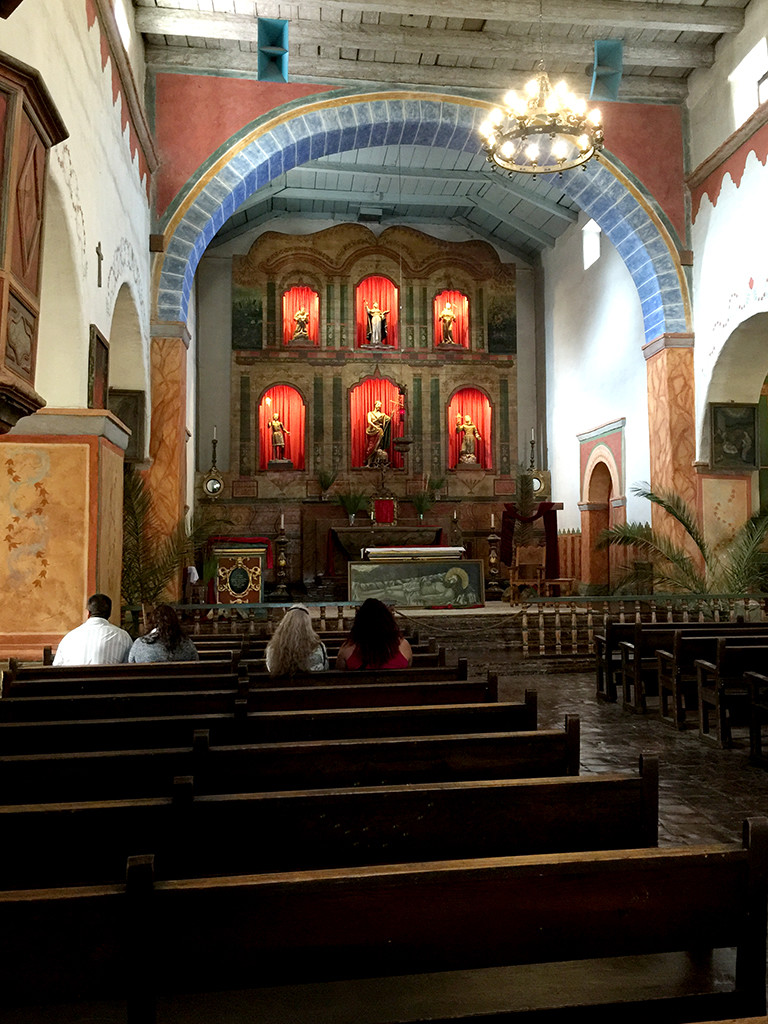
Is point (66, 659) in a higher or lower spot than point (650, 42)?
lower

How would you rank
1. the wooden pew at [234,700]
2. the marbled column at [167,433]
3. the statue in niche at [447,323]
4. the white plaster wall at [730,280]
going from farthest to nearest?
1. the statue in niche at [447,323]
2. the marbled column at [167,433]
3. the white plaster wall at [730,280]
4. the wooden pew at [234,700]

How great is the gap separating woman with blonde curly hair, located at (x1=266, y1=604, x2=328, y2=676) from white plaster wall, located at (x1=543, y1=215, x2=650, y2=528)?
9881 mm

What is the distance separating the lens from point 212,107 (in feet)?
38.6

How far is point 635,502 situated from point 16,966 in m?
13.5

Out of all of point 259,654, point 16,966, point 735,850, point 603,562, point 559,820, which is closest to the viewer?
point 16,966

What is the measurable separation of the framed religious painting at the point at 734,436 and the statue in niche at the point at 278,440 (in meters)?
9.10

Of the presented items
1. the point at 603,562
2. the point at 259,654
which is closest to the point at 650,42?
the point at 603,562

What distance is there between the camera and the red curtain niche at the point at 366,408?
60.4ft

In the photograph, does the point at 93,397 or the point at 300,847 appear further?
the point at 93,397

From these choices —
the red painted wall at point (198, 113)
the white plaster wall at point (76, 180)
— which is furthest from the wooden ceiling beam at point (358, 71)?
the white plaster wall at point (76, 180)

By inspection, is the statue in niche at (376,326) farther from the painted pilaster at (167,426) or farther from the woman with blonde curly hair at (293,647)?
the woman with blonde curly hair at (293,647)

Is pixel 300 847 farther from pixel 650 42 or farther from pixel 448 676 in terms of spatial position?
pixel 650 42

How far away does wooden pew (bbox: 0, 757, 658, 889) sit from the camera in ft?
6.26

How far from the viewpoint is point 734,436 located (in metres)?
12.3
